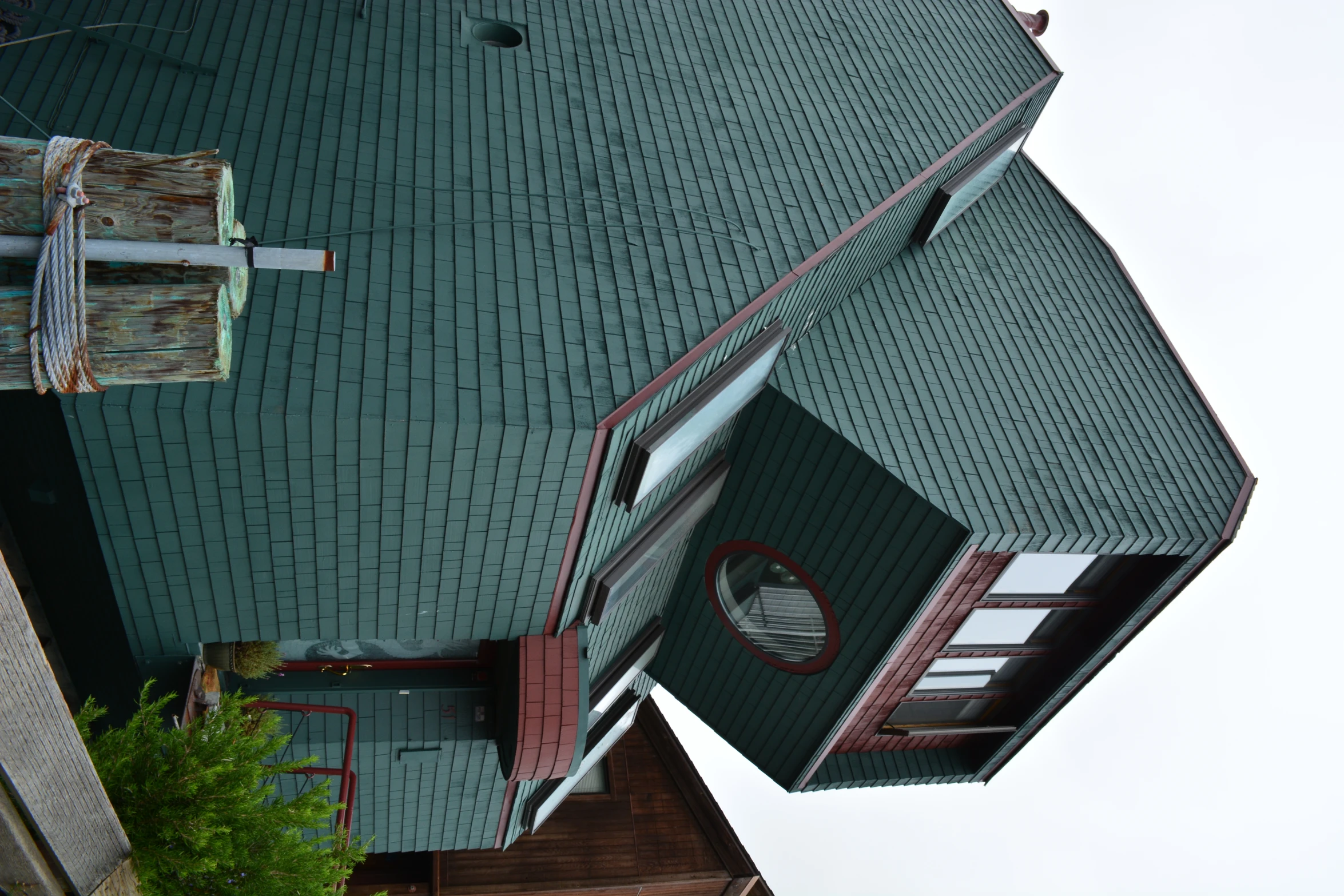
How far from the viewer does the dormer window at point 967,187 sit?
1521 centimetres

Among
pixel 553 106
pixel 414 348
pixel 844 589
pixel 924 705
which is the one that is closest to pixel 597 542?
pixel 414 348

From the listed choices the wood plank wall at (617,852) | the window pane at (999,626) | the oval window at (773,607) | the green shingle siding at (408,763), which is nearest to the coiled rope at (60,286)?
the green shingle siding at (408,763)

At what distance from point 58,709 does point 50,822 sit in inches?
28.4

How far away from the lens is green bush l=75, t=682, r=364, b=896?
715 cm

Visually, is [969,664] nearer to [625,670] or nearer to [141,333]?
[625,670]

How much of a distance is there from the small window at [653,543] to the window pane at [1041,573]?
4196mm

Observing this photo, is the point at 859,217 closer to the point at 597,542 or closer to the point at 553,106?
the point at 553,106

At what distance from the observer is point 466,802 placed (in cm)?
1262

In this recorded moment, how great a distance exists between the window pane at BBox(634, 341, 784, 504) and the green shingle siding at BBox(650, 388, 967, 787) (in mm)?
751

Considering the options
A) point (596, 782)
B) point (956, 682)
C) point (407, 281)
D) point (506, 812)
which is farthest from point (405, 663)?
point (956, 682)

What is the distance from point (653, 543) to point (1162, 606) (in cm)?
840

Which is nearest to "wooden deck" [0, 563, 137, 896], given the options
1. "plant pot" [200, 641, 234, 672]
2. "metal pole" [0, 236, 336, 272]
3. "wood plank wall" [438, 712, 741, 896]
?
"metal pole" [0, 236, 336, 272]

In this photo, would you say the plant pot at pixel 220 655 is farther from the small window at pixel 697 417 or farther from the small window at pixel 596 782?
the small window at pixel 596 782

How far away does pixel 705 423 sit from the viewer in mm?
10734
